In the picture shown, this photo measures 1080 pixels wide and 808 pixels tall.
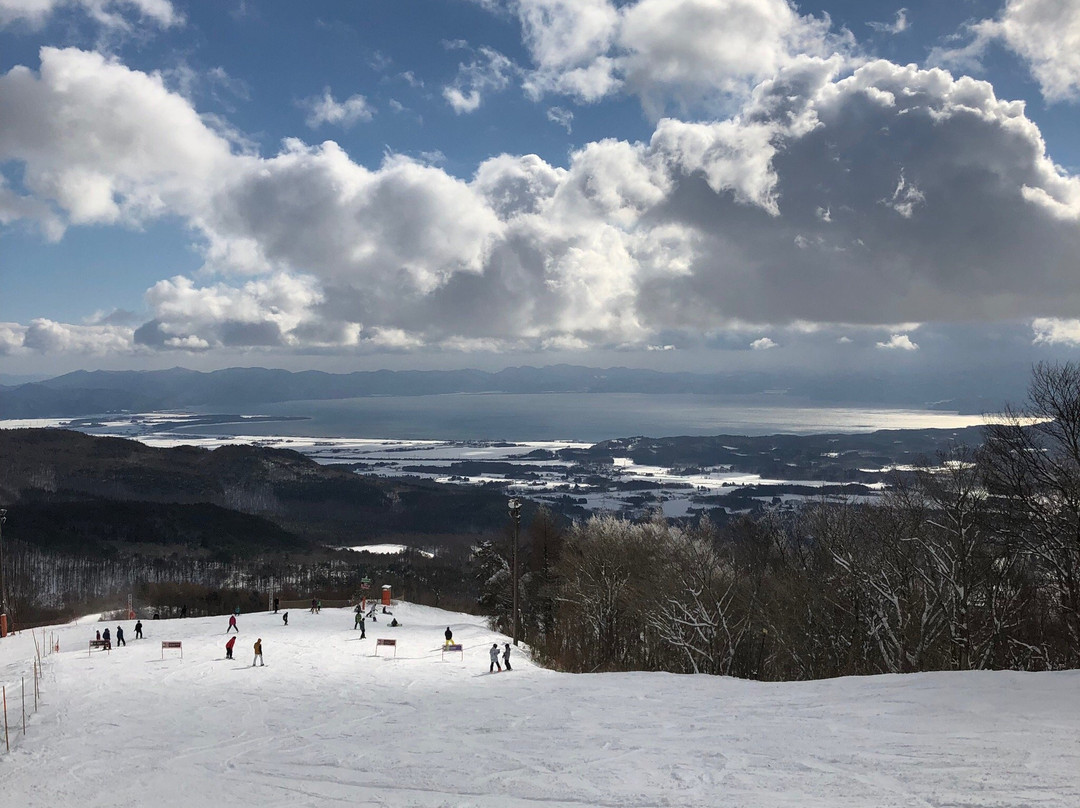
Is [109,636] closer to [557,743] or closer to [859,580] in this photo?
[557,743]

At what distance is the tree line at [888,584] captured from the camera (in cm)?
2183

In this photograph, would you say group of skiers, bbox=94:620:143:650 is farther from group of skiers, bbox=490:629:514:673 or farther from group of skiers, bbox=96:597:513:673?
group of skiers, bbox=490:629:514:673

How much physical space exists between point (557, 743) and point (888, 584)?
16.0m

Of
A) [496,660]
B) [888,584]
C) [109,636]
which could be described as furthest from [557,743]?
[109,636]

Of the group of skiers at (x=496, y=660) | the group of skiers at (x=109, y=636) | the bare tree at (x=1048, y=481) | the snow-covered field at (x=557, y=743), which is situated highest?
the bare tree at (x=1048, y=481)

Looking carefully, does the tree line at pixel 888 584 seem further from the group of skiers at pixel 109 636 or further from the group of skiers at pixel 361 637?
the group of skiers at pixel 109 636

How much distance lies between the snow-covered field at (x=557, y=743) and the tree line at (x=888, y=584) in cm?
784

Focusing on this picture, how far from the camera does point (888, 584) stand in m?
25.0

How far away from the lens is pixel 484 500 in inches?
7554

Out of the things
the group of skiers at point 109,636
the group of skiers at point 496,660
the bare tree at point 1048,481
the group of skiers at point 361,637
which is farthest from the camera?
the group of skiers at point 109,636

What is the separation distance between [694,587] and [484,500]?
16351 centimetres

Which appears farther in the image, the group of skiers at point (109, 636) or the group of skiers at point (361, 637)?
the group of skiers at point (109, 636)

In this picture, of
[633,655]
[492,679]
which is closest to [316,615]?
[633,655]

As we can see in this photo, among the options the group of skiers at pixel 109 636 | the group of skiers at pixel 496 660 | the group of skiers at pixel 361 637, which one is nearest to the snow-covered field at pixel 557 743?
the group of skiers at pixel 496 660
